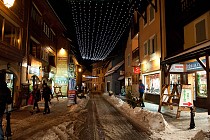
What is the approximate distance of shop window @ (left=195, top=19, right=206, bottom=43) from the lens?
47.2 ft

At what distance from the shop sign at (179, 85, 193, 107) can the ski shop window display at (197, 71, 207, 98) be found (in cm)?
484

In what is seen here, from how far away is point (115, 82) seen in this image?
4850cm

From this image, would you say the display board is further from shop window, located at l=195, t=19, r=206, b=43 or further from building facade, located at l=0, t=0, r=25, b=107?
building facade, located at l=0, t=0, r=25, b=107

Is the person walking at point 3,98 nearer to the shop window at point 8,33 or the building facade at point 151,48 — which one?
the shop window at point 8,33

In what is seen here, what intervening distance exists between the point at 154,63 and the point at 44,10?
13856 millimetres

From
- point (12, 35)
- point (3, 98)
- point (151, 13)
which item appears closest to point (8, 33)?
point (12, 35)

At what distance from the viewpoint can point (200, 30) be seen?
48.8ft

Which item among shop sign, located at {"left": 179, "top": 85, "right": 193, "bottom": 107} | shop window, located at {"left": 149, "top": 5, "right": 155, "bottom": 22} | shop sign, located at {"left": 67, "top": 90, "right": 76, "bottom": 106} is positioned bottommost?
shop sign, located at {"left": 67, "top": 90, "right": 76, "bottom": 106}

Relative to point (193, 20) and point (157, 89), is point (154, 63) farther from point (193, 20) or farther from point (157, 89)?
point (193, 20)

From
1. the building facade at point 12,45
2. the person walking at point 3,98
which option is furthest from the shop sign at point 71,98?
the person walking at point 3,98

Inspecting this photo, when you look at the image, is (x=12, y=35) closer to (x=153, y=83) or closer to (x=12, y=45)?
(x=12, y=45)

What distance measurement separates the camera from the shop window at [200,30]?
14.4 meters

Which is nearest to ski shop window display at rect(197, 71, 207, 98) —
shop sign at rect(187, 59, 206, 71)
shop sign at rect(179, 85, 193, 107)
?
shop sign at rect(187, 59, 206, 71)

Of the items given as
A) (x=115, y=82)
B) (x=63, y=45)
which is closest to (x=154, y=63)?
(x=63, y=45)
